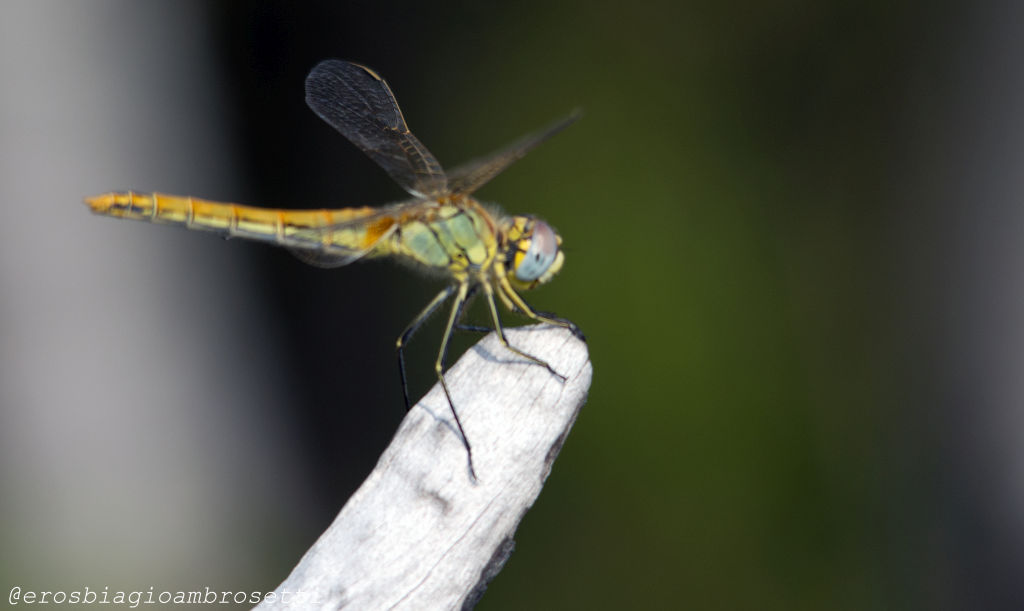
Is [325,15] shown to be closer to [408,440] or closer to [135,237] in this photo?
[135,237]

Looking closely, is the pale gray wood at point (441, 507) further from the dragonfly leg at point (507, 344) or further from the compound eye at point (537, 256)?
the compound eye at point (537, 256)

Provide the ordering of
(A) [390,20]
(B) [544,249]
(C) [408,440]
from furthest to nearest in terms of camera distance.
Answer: (A) [390,20] → (B) [544,249] → (C) [408,440]

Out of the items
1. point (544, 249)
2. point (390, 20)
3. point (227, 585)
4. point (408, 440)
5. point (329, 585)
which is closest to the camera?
point (329, 585)

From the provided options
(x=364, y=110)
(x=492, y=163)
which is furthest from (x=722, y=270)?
(x=364, y=110)

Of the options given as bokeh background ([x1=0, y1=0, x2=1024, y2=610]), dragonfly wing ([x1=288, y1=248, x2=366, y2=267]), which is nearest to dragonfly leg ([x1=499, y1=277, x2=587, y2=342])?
dragonfly wing ([x1=288, y1=248, x2=366, y2=267])

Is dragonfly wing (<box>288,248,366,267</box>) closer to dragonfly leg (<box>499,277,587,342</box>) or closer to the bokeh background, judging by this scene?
dragonfly leg (<box>499,277,587,342</box>)

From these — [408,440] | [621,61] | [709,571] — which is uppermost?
[621,61]

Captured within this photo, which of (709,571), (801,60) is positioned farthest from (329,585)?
(801,60)

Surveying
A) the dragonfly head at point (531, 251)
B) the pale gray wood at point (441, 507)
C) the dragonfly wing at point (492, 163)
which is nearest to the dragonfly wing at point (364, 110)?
the dragonfly wing at point (492, 163)
